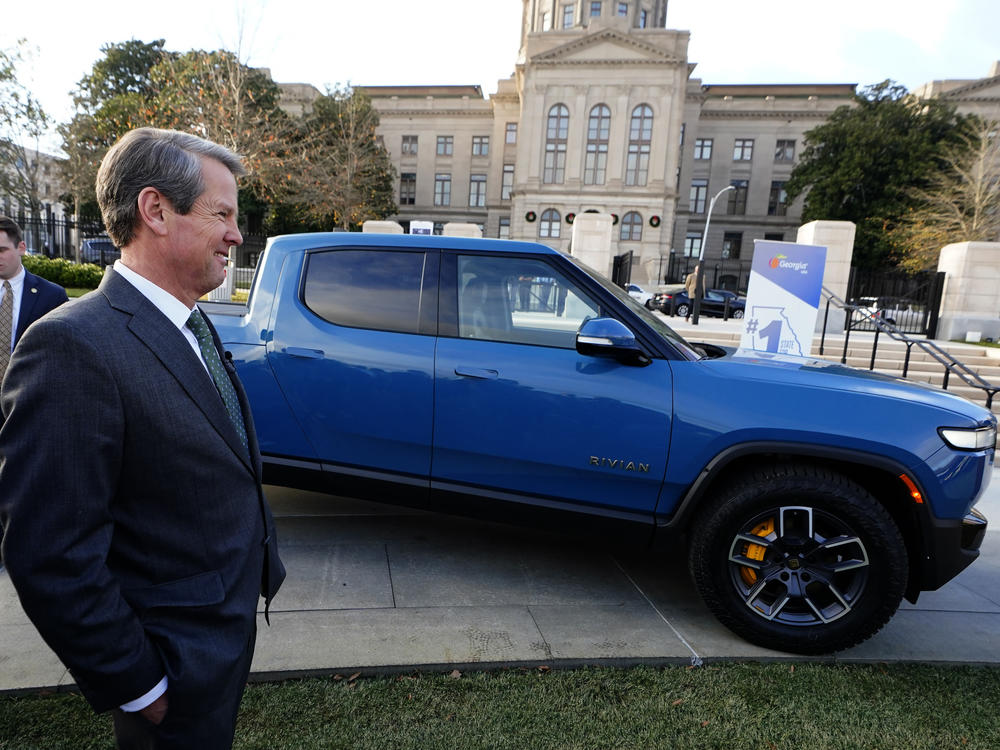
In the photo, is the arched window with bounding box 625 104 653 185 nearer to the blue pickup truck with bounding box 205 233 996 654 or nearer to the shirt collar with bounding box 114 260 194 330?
the blue pickup truck with bounding box 205 233 996 654

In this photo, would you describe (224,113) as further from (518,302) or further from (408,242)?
(518,302)

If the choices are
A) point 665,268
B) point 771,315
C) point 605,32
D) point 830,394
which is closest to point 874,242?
point 665,268

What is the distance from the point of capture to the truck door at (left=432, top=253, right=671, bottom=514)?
121 inches

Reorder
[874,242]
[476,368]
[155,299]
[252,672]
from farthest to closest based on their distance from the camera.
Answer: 1. [874,242]
2. [476,368]
3. [252,672]
4. [155,299]

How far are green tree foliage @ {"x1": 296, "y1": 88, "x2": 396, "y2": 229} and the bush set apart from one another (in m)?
10.7

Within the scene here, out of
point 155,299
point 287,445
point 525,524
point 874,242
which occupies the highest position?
point 874,242

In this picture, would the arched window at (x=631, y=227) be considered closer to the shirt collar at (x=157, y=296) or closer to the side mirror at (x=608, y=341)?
the side mirror at (x=608, y=341)

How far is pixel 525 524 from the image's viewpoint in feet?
11.0

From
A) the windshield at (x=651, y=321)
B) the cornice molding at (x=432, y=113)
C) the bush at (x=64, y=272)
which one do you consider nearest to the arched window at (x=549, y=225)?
the cornice molding at (x=432, y=113)

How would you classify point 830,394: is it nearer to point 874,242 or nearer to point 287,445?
point 287,445

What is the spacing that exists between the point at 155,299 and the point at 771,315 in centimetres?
876

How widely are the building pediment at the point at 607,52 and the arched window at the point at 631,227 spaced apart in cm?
1251

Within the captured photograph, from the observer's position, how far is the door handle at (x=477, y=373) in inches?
127

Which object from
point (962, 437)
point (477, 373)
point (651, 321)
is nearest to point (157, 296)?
point (477, 373)
